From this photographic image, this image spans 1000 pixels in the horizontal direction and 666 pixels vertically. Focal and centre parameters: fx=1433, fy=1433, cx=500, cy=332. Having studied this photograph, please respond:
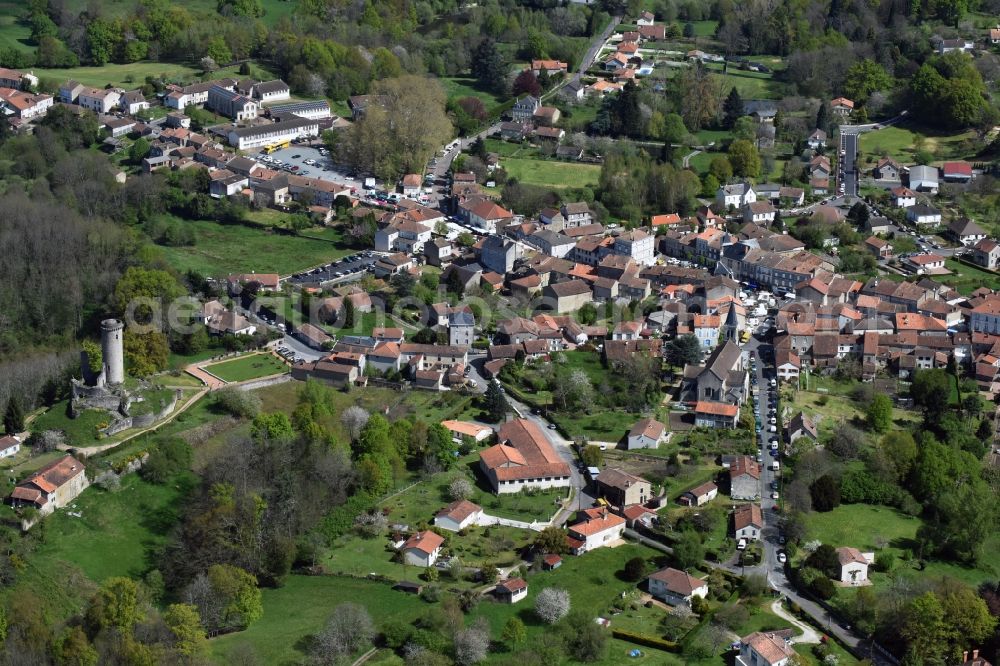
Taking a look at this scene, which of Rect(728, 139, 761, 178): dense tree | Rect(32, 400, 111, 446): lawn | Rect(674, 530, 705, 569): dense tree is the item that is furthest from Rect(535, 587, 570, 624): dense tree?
Rect(728, 139, 761, 178): dense tree

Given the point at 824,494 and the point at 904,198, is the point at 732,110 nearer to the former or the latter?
the point at 904,198

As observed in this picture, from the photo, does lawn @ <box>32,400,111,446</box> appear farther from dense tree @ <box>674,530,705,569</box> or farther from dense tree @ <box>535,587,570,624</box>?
dense tree @ <box>674,530,705,569</box>

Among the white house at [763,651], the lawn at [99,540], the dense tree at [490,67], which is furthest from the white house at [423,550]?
the dense tree at [490,67]

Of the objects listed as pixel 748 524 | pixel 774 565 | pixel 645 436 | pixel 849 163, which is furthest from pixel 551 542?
pixel 849 163

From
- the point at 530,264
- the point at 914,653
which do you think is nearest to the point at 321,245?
the point at 530,264

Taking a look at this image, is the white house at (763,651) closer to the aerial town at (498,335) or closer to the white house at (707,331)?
the aerial town at (498,335)

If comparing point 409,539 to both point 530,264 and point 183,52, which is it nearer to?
point 530,264
